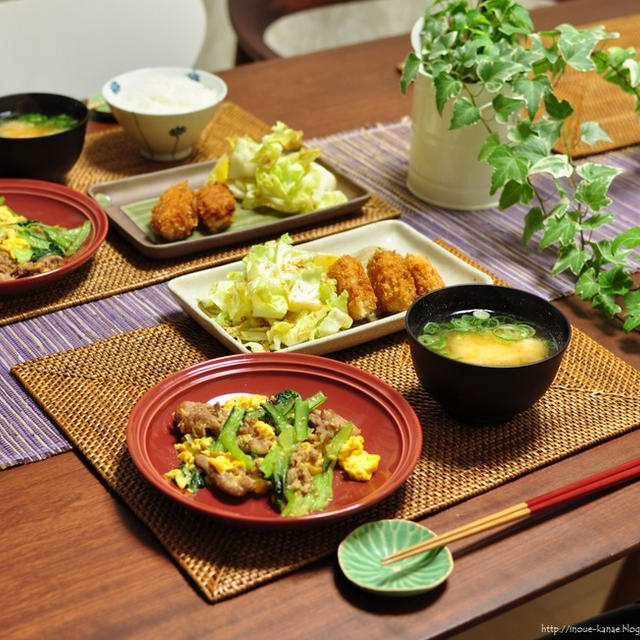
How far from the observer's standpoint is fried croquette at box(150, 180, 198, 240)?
160 cm

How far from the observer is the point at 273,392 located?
3.95 feet

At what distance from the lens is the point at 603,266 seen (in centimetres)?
157

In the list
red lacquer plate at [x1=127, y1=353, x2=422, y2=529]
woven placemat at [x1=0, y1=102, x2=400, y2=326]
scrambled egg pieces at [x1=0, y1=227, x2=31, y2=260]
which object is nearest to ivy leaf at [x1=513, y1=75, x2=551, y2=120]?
woven placemat at [x1=0, y1=102, x2=400, y2=326]

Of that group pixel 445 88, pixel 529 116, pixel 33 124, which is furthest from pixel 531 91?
pixel 33 124

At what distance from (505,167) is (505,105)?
0.39 ft

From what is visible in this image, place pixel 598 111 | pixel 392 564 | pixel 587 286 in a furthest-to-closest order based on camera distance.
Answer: pixel 598 111 → pixel 587 286 → pixel 392 564

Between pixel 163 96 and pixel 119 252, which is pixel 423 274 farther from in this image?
pixel 163 96

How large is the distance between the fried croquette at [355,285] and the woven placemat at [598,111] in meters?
0.80

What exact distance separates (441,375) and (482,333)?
0.13 m

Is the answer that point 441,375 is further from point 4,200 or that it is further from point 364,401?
point 4,200

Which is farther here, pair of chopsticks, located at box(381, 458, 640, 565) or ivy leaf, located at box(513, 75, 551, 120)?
ivy leaf, located at box(513, 75, 551, 120)

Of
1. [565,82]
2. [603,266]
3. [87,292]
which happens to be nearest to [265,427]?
[87,292]

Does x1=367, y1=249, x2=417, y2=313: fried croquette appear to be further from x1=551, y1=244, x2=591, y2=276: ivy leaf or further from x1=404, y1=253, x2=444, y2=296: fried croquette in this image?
x1=551, y1=244, x2=591, y2=276: ivy leaf

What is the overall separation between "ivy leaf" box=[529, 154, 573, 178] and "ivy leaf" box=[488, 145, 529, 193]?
23mm
